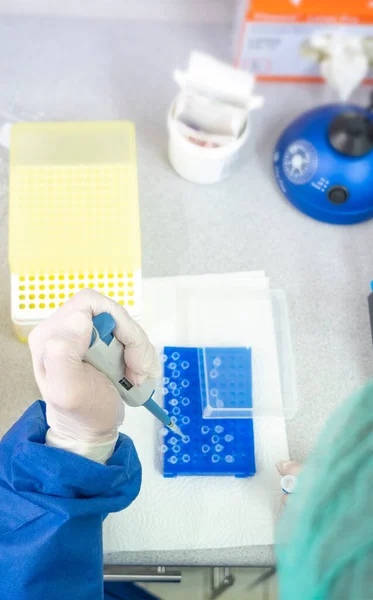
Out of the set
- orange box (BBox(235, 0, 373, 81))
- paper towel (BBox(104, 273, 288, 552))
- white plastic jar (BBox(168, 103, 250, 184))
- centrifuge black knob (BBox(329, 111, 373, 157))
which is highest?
orange box (BBox(235, 0, 373, 81))

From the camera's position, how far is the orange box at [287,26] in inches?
38.1

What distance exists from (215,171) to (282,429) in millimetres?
433

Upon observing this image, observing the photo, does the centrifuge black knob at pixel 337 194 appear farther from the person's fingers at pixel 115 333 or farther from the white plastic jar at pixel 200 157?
the person's fingers at pixel 115 333

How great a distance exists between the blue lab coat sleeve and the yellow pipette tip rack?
25cm

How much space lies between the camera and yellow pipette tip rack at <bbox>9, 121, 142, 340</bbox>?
0.88 metres

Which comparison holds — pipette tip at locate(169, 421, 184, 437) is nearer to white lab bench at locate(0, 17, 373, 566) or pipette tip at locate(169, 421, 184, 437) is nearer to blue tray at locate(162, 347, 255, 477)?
blue tray at locate(162, 347, 255, 477)

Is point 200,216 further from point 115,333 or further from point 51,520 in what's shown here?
point 51,520

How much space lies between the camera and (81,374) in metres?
0.68

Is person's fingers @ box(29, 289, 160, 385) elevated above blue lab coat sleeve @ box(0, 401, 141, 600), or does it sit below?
above

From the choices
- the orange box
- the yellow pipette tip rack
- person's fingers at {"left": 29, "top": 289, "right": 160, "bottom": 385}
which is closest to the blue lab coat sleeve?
person's fingers at {"left": 29, "top": 289, "right": 160, "bottom": 385}

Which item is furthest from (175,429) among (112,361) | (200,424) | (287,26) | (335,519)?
(287,26)

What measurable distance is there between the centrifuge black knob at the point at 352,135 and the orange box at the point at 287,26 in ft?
0.61

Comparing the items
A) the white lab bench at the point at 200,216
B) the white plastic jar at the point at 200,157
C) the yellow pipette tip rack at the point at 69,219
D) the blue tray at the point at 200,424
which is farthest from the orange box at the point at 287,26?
the blue tray at the point at 200,424

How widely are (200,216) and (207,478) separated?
1.42ft
